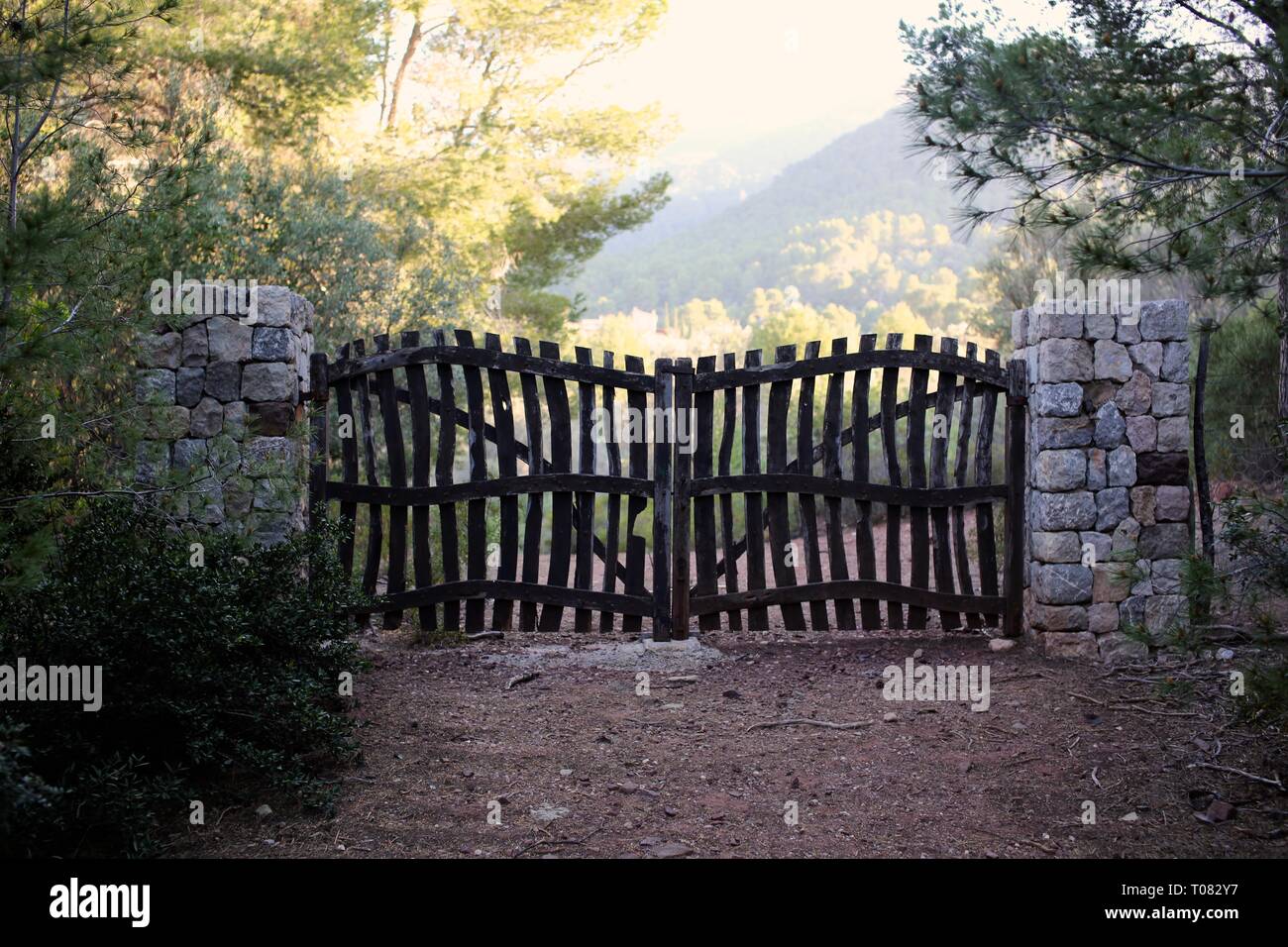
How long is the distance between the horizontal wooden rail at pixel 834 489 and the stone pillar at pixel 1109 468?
0.47 metres

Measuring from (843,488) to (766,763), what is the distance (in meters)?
2.21

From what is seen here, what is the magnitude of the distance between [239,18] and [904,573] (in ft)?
31.6

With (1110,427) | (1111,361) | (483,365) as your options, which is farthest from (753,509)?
(1111,361)

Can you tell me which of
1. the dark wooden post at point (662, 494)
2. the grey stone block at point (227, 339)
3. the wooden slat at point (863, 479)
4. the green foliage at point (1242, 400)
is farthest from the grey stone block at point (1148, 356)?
the grey stone block at point (227, 339)

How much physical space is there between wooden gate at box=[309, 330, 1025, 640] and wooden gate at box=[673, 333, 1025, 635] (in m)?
0.01

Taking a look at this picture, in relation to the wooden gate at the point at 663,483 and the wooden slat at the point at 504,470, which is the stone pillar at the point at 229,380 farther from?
the wooden slat at the point at 504,470

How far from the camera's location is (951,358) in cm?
652

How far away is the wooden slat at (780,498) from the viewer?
21.1ft

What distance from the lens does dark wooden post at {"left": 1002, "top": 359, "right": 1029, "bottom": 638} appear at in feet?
21.5

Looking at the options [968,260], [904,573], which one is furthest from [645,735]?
[968,260]

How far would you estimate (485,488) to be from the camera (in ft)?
20.6

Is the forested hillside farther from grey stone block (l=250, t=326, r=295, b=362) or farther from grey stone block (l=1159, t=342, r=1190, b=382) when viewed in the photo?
grey stone block (l=250, t=326, r=295, b=362)

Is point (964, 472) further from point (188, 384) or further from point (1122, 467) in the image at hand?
point (188, 384)

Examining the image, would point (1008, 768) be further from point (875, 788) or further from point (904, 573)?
point (904, 573)
